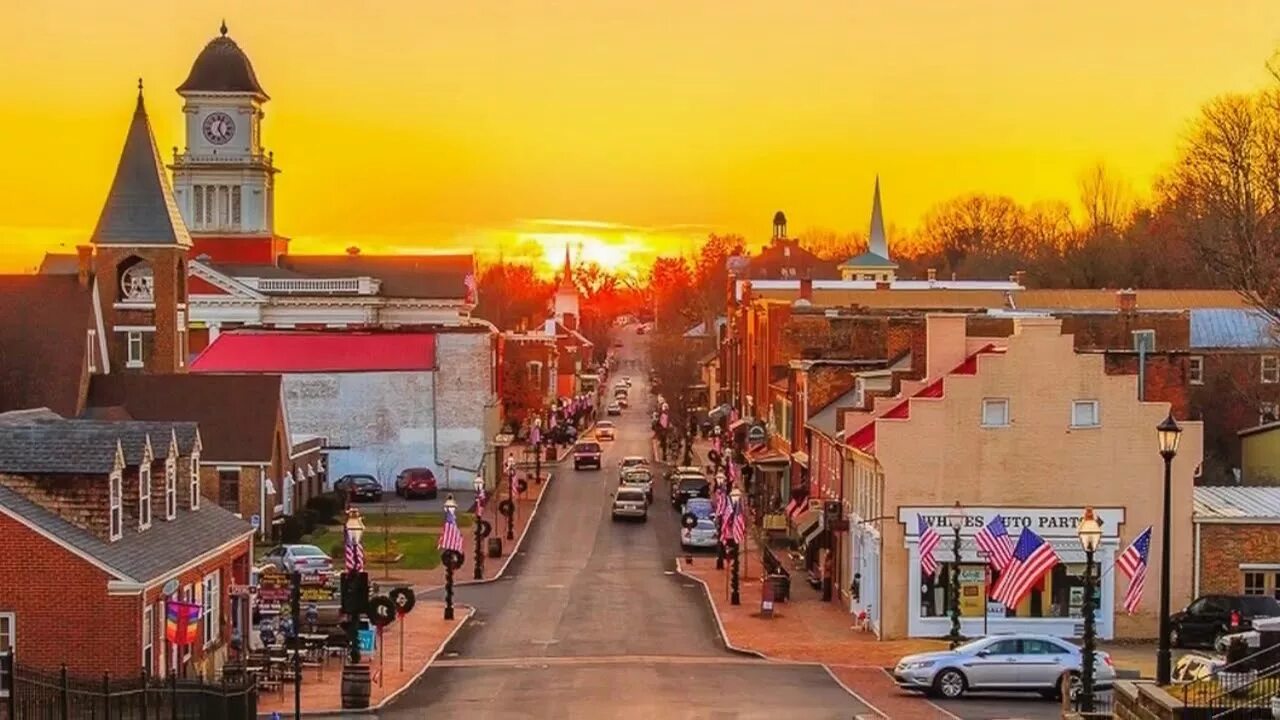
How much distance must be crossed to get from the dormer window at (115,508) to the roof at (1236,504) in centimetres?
2657

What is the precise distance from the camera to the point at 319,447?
291 ft

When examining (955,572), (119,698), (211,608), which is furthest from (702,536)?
(119,698)

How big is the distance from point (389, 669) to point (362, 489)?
1773 inches

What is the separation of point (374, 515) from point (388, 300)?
1852 inches

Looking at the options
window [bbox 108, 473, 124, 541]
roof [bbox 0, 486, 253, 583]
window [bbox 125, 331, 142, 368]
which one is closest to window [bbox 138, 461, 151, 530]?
roof [bbox 0, 486, 253, 583]

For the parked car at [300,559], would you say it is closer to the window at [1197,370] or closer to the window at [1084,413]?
the window at [1084,413]

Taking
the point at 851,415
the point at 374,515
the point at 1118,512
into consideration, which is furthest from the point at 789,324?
the point at 1118,512

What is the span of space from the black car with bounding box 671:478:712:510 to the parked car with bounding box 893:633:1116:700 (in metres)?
43.8

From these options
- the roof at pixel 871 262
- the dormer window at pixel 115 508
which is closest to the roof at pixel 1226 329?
the roof at pixel 871 262

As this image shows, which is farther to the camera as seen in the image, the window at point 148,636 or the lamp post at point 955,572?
the lamp post at point 955,572

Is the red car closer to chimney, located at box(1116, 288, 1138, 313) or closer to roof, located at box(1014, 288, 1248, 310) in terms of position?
chimney, located at box(1116, 288, 1138, 313)

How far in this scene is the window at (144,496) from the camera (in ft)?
127

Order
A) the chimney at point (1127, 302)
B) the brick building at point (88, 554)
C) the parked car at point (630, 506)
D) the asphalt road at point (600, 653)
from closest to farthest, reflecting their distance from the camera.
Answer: the brick building at point (88, 554) < the asphalt road at point (600, 653) < the parked car at point (630, 506) < the chimney at point (1127, 302)

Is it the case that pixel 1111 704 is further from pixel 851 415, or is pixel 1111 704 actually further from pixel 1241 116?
pixel 1241 116
